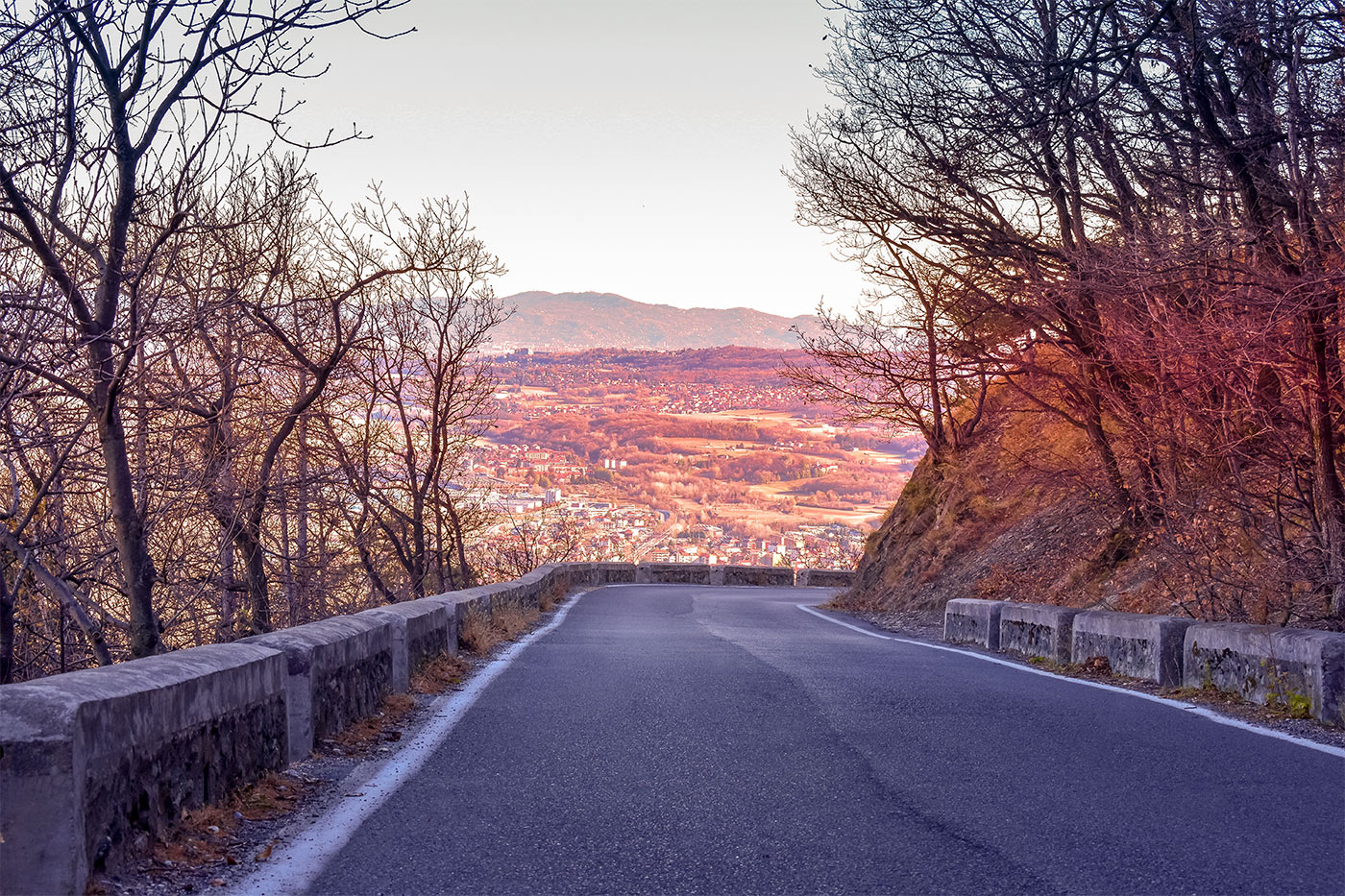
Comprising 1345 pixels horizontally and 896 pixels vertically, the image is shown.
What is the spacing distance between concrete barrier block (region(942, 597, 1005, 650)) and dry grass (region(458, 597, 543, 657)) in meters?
5.84

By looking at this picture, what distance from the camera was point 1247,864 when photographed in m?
4.59

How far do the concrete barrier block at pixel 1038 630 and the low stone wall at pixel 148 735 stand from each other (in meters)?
7.88

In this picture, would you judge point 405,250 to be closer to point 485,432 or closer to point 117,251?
point 485,432

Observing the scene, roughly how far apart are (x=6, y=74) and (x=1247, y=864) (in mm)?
7612

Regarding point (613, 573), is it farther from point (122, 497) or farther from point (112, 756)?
point (112, 756)

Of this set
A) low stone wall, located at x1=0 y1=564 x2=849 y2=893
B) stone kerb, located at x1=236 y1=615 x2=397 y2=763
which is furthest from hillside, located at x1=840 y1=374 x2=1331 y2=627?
low stone wall, located at x1=0 y1=564 x2=849 y2=893

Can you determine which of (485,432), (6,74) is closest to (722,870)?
(6,74)

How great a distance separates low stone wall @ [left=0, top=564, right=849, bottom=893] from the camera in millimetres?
3887

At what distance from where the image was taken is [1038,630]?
45.9 feet

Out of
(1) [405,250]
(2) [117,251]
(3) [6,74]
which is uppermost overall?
(1) [405,250]

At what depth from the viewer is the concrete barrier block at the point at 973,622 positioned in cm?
1557

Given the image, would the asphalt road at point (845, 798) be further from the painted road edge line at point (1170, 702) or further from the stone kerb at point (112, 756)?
the stone kerb at point (112, 756)

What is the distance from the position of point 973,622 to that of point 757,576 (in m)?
31.9

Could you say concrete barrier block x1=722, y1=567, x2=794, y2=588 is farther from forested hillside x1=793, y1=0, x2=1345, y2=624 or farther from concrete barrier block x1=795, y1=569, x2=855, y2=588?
forested hillside x1=793, y1=0, x2=1345, y2=624
